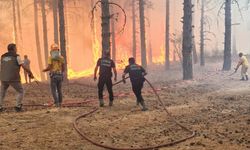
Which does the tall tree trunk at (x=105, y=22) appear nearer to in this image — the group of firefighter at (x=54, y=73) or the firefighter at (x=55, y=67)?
the group of firefighter at (x=54, y=73)

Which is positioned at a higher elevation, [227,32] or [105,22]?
[105,22]

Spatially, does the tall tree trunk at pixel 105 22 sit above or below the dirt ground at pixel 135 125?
above

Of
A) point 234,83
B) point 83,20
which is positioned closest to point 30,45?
point 83,20

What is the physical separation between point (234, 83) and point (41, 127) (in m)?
14.3

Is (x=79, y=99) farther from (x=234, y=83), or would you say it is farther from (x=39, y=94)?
(x=234, y=83)

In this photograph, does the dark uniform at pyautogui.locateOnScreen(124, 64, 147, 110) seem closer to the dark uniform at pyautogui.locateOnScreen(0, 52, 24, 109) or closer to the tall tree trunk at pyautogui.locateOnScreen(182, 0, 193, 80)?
the dark uniform at pyautogui.locateOnScreen(0, 52, 24, 109)

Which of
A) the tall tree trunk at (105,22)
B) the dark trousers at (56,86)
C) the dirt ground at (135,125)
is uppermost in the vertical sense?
the tall tree trunk at (105,22)

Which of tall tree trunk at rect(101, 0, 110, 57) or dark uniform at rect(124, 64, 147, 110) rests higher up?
tall tree trunk at rect(101, 0, 110, 57)

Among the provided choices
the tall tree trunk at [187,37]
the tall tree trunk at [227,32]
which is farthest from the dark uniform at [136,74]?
the tall tree trunk at [227,32]

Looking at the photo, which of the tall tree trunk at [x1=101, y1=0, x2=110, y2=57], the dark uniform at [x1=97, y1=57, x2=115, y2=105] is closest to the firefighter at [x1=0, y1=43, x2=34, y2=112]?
the dark uniform at [x1=97, y1=57, x2=115, y2=105]

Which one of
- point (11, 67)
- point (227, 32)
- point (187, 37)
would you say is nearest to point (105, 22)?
point (11, 67)

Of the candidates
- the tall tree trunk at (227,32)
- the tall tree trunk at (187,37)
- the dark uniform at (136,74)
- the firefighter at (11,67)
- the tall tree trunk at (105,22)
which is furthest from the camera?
the tall tree trunk at (227,32)

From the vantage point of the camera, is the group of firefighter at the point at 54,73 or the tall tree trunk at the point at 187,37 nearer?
the group of firefighter at the point at 54,73

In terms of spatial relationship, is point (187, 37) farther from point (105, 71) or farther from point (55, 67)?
point (55, 67)
